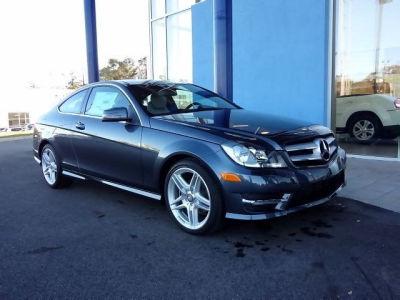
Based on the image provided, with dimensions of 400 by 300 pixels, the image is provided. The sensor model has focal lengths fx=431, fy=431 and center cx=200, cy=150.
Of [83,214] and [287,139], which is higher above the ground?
[287,139]

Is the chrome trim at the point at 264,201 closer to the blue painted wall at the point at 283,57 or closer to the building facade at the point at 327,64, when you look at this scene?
the building facade at the point at 327,64

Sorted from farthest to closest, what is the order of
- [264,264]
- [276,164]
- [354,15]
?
[354,15], [276,164], [264,264]

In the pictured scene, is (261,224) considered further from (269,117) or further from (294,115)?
(294,115)

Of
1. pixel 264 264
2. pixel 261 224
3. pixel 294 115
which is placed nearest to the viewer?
pixel 264 264

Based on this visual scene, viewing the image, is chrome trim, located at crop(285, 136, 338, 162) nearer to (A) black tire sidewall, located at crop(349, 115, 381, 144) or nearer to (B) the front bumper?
(B) the front bumper

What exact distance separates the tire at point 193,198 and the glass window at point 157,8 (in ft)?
31.5

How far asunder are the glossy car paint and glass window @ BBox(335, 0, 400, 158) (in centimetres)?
364

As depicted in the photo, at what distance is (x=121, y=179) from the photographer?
4816mm

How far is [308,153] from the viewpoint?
399 cm

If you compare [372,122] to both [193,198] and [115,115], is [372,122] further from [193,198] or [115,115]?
[115,115]

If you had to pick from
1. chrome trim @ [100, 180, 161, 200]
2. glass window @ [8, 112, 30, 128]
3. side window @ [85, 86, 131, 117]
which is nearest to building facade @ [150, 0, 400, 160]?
side window @ [85, 86, 131, 117]

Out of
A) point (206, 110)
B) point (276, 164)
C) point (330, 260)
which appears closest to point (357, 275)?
point (330, 260)

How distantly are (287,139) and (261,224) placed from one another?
978 millimetres

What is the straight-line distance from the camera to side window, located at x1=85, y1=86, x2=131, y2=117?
4.97 metres
